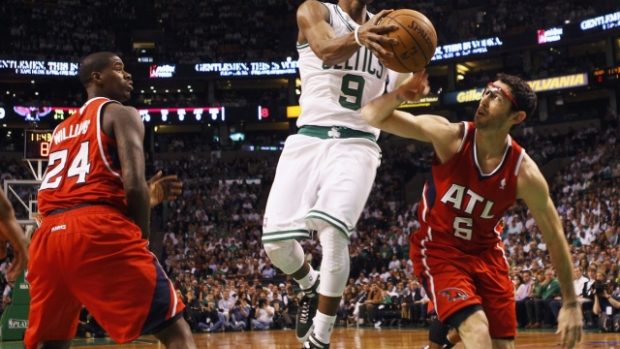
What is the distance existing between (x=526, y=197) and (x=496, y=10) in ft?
109

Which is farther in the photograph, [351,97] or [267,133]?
[267,133]

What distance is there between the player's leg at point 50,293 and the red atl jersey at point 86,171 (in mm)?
139

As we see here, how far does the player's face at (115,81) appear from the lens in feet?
14.4

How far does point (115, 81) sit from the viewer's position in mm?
4410

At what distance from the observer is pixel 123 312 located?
3.85 metres

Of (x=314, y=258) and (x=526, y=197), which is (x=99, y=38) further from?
(x=526, y=197)

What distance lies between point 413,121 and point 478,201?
26.3 inches

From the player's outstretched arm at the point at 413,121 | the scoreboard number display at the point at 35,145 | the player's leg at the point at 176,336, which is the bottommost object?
the player's leg at the point at 176,336

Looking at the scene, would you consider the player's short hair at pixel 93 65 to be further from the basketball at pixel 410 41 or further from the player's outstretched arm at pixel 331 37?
the basketball at pixel 410 41

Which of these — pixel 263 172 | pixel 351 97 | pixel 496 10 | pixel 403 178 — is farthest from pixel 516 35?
pixel 351 97

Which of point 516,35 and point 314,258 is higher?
point 516,35

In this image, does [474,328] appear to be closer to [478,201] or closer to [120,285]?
[478,201]

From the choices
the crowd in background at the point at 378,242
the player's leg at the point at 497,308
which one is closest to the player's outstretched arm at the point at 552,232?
the player's leg at the point at 497,308

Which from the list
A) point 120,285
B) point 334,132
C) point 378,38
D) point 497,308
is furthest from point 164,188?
point 497,308
